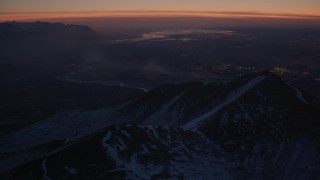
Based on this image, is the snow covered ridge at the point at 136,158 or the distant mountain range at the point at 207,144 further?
the distant mountain range at the point at 207,144

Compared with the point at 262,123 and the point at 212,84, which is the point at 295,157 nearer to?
the point at 262,123

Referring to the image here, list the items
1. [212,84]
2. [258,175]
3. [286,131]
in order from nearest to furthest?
[258,175], [286,131], [212,84]

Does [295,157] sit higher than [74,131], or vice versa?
[295,157]

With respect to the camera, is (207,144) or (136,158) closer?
(136,158)

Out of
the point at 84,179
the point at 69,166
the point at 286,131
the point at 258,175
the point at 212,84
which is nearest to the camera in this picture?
the point at 84,179

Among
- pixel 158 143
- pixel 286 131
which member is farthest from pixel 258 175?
pixel 158 143

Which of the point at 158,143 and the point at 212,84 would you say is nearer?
the point at 158,143

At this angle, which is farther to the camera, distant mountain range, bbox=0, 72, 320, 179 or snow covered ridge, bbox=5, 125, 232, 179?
distant mountain range, bbox=0, 72, 320, 179

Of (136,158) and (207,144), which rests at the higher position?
(136,158)
